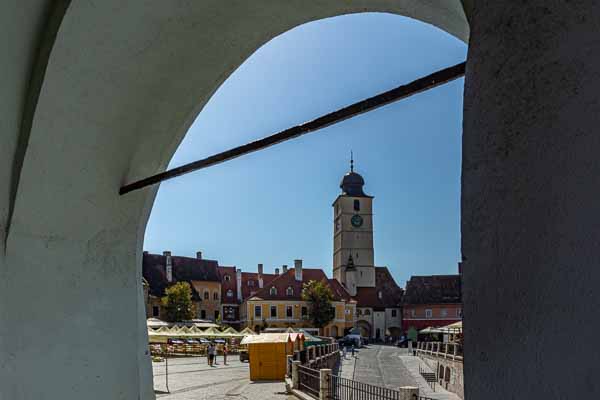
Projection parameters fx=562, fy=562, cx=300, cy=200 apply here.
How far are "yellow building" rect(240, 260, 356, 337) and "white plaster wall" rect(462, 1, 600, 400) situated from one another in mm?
55844

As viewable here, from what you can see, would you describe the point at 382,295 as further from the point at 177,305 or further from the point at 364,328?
the point at 177,305

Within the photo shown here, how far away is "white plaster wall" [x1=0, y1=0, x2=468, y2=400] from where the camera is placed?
231 centimetres

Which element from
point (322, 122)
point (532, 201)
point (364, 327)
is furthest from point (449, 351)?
point (364, 327)

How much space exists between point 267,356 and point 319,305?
118ft

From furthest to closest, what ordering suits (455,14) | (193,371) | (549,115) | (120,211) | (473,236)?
(193,371) < (120,211) < (455,14) < (473,236) < (549,115)

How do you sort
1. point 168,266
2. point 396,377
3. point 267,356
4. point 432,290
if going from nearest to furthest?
point 267,356 < point 396,377 < point 168,266 < point 432,290

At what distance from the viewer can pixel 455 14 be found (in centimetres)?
183

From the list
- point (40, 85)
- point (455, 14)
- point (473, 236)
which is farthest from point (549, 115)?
point (40, 85)

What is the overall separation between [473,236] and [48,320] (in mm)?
1953

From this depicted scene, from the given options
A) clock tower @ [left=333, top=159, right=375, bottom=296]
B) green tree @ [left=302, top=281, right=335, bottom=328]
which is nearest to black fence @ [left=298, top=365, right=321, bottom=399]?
green tree @ [left=302, top=281, right=335, bottom=328]

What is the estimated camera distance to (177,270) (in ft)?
201

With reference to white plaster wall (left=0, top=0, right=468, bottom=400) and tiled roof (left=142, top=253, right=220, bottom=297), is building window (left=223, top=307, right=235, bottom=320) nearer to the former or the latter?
tiled roof (left=142, top=253, right=220, bottom=297)

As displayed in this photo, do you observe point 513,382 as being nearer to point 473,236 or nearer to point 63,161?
point 473,236

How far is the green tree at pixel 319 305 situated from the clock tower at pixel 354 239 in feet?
42.6
